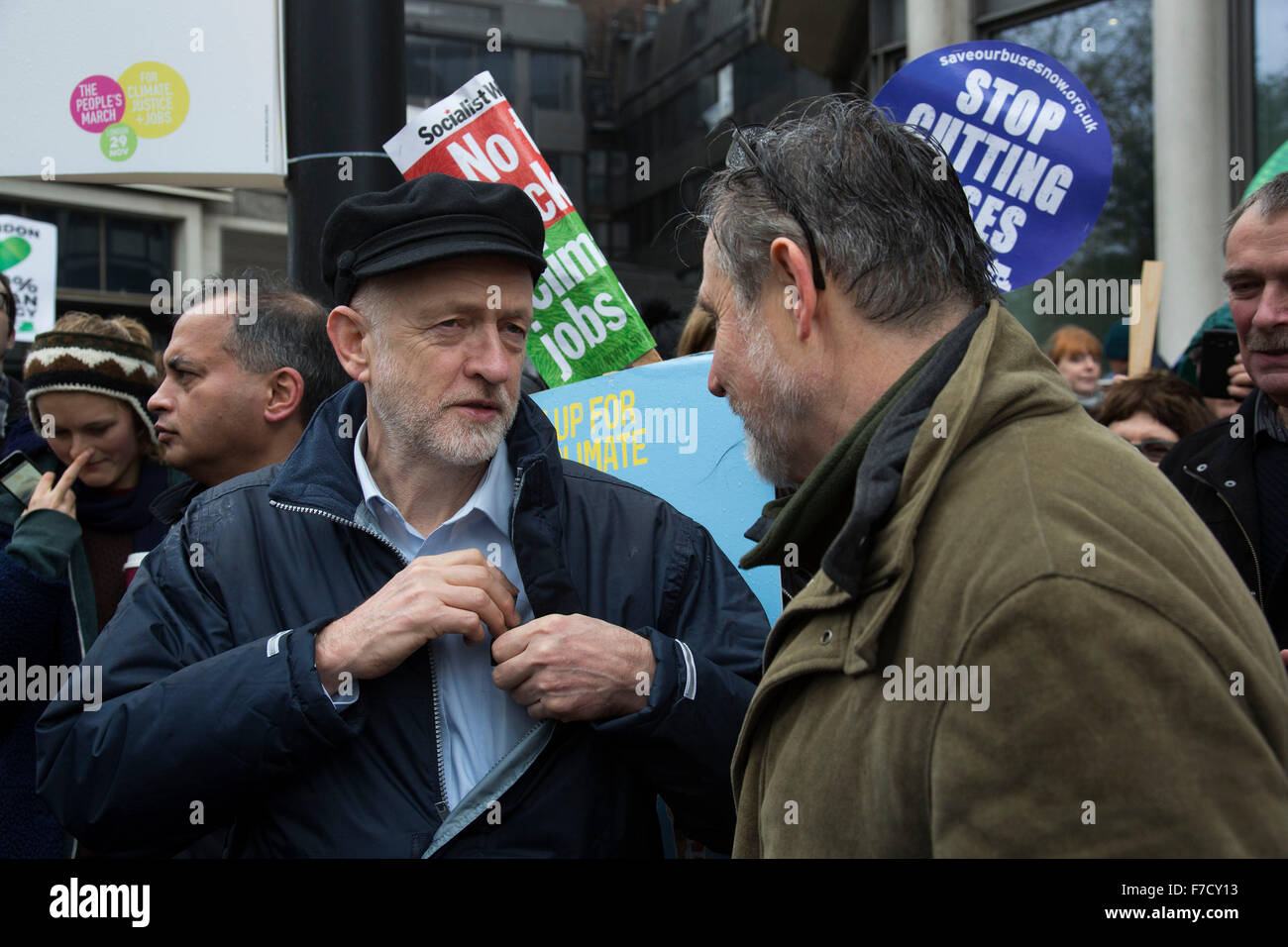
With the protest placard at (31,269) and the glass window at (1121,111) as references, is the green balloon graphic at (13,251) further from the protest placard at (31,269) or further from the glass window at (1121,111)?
the glass window at (1121,111)

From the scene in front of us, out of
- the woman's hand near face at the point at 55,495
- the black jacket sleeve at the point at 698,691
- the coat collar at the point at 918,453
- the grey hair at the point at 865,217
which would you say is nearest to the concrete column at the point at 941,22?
the woman's hand near face at the point at 55,495

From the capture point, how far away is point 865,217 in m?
1.70

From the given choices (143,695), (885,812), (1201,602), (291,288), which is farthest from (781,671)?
(291,288)

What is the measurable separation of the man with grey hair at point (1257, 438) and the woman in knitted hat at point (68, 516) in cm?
270

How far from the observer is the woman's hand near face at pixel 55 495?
3.09 meters

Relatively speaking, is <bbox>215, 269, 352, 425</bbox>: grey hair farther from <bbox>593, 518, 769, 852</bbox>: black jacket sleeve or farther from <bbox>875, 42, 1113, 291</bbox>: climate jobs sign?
Answer: <bbox>875, 42, 1113, 291</bbox>: climate jobs sign

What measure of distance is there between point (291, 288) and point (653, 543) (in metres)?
1.54

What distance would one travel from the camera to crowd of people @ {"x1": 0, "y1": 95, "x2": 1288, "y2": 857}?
1191 mm

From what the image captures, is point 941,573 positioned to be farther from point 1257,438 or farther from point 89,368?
point 89,368

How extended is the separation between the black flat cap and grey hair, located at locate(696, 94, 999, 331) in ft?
1.92

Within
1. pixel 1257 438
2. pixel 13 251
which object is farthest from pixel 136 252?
pixel 1257 438

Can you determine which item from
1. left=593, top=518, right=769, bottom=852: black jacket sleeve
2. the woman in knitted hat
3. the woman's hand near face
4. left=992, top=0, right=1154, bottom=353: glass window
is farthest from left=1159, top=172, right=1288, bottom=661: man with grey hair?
left=992, top=0, right=1154, bottom=353: glass window

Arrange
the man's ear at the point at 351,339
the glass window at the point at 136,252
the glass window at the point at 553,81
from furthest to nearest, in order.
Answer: the glass window at the point at 553,81, the glass window at the point at 136,252, the man's ear at the point at 351,339

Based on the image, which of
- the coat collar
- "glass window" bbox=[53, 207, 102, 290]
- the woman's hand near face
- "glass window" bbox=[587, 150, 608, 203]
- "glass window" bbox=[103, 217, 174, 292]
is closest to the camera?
the coat collar
